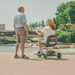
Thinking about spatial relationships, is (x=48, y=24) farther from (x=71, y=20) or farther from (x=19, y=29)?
(x=71, y=20)

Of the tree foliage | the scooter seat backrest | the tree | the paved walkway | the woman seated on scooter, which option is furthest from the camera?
the tree foliage

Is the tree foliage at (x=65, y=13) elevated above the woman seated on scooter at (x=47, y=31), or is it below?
above

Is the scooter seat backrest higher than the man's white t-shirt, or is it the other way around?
the man's white t-shirt

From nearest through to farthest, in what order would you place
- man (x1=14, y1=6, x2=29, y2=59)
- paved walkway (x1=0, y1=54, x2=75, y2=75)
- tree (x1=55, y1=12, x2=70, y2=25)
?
paved walkway (x1=0, y1=54, x2=75, y2=75) < man (x1=14, y1=6, x2=29, y2=59) < tree (x1=55, y1=12, x2=70, y2=25)

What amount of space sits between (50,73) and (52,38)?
286cm

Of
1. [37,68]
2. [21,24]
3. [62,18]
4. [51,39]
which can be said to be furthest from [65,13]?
[37,68]

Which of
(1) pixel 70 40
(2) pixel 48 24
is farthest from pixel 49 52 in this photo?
(1) pixel 70 40

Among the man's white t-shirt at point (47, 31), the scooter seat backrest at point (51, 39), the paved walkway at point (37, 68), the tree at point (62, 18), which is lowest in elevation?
the paved walkway at point (37, 68)

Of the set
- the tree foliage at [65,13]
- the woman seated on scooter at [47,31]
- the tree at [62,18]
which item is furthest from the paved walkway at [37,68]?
the tree foliage at [65,13]

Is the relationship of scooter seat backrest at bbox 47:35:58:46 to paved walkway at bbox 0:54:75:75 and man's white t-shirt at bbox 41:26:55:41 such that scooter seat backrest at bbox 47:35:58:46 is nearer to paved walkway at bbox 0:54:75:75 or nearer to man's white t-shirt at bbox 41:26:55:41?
man's white t-shirt at bbox 41:26:55:41

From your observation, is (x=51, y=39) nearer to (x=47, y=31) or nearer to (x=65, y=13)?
(x=47, y=31)

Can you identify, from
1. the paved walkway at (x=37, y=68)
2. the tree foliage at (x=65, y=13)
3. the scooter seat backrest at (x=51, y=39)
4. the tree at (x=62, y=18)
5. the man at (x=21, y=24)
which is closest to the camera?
the paved walkway at (x=37, y=68)

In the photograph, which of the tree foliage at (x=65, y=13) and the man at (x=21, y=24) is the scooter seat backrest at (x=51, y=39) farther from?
the tree foliage at (x=65, y=13)

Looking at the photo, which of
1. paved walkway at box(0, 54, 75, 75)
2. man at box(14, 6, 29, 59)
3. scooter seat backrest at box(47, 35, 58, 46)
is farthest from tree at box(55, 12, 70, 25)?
paved walkway at box(0, 54, 75, 75)
